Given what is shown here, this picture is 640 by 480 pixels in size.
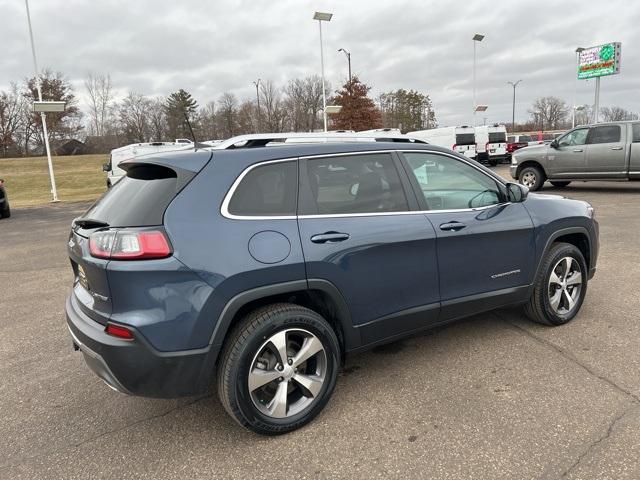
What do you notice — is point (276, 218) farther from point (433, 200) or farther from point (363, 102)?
point (363, 102)

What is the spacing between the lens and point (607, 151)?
40.4 feet

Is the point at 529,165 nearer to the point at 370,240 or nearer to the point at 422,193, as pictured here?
the point at 422,193

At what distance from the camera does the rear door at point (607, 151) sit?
12141 mm

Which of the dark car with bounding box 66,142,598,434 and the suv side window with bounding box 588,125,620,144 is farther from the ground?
the suv side window with bounding box 588,125,620,144

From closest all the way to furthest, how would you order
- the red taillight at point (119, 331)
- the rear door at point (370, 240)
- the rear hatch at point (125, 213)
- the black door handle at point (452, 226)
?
the red taillight at point (119, 331), the rear hatch at point (125, 213), the rear door at point (370, 240), the black door handle at point (452, 226)

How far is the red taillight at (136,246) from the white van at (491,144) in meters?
27.5

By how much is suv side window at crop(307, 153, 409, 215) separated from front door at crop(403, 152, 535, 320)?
0.20 metres

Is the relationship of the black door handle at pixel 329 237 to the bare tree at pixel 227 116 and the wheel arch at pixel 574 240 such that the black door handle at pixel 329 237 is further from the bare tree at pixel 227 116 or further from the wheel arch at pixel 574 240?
the bare tree at pixel 227 116

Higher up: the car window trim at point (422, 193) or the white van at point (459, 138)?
the white van at point (459, 138)

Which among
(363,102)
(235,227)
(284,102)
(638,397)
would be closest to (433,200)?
(235,227)

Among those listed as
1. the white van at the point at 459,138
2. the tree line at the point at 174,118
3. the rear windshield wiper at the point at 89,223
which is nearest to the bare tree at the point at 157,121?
the tree line at the point at 174,118

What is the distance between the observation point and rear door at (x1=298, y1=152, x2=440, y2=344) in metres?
2.79

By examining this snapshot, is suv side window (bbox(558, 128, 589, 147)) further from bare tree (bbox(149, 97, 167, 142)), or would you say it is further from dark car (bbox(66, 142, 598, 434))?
bare tree (bbox(149, 97, 167, 142))

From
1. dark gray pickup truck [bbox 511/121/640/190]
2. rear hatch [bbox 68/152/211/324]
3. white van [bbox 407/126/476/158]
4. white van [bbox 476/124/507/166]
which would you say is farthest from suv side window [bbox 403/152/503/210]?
white van [bbox 476/124/507/166]
